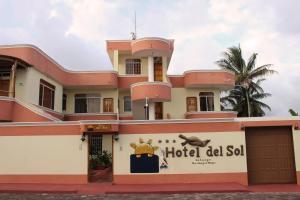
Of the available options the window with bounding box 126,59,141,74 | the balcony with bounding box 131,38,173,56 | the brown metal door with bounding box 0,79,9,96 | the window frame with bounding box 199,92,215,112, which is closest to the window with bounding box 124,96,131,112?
the window with bounding box 126,59,141,74

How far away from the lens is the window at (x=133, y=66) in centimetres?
3033

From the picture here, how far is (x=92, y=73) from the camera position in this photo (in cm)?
2717

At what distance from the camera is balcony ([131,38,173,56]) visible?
26109mm

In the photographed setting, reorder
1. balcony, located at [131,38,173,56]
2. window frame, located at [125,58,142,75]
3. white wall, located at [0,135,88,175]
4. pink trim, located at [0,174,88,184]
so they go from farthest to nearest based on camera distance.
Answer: window frame, located at [125,58,142,75]
balcony, located at [131,38,173,56]
white wall, located at [0,135,88,175]
pink trim, located at [0,174,88,184]

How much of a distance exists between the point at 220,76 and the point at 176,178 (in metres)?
13.7

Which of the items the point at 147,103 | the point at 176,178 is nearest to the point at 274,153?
the point at 176,178

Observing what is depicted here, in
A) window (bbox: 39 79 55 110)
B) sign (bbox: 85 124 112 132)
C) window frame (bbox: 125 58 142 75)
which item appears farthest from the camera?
window frame (bbox: 125 58 142 75)

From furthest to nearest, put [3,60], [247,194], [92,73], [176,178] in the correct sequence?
[92,73], [3,60], [176,178], [247,194]

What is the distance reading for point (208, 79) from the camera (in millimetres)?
27922

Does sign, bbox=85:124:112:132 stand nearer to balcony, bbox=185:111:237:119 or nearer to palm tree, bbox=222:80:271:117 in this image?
balcony, bbox=185:111:237:119

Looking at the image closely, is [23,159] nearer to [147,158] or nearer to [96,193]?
[96,193]

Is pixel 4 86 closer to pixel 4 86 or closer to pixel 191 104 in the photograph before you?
pixel 4 86

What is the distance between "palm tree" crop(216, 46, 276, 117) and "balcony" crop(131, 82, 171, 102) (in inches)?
618

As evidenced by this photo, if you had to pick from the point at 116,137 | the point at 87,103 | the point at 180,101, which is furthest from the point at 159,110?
the point at 116,137
